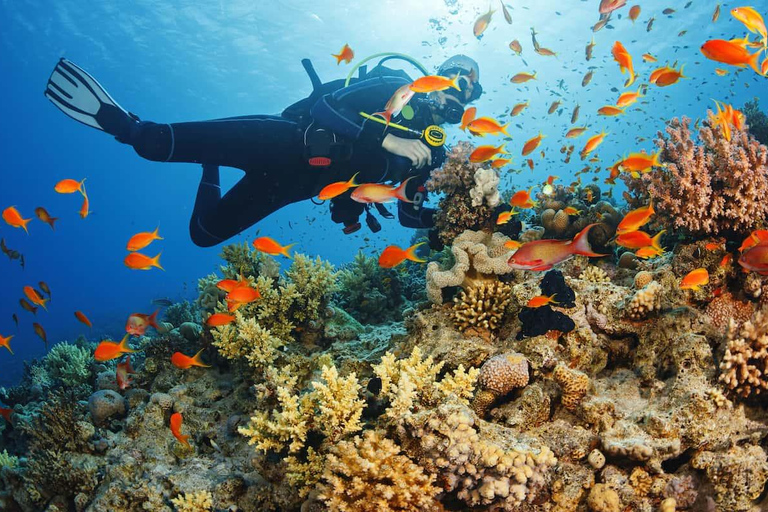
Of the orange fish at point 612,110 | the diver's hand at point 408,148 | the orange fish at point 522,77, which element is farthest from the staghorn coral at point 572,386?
the orange fish at point 522,77

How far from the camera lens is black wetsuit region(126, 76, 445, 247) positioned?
18.9ft

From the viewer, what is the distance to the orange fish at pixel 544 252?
2.40 metres

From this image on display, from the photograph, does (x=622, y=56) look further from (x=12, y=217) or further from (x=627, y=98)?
(x=12, y=217)

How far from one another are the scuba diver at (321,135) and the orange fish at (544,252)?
2903 mm

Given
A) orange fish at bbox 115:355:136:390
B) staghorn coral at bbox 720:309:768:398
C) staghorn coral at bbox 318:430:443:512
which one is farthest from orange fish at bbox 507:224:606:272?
orange fish at bbox 115:355:136:390

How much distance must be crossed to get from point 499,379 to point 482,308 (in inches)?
42.6

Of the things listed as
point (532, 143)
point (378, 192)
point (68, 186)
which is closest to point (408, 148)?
point (532, 143)

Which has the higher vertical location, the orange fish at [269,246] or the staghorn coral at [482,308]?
the orange fish at [269,246]

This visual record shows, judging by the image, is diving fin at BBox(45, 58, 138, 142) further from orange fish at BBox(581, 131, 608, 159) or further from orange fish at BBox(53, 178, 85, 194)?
orange fish at BBox(581, 131, 608, 159)

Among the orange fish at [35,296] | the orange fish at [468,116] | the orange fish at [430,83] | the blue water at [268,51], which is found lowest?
the orange fish at [35,296]

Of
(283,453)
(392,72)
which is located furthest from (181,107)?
(283,453)

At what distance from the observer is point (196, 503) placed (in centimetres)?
314

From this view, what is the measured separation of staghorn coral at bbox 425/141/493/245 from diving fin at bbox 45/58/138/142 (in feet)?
17.5

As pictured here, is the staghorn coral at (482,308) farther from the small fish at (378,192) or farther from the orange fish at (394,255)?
the small fish at (378,192)
